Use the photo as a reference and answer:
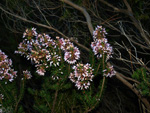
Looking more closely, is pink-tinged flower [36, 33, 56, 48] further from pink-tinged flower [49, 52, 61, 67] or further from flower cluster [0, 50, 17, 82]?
flower cluster [0, 50, 17, 82]

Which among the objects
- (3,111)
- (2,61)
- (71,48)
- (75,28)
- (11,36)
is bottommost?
(3,111)

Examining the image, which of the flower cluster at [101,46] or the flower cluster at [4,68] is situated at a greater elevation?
the flower cluster at [4,68]

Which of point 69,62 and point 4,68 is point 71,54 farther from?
point 4,68

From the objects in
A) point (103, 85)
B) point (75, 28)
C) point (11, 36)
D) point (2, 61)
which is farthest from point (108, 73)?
point (11, 36)

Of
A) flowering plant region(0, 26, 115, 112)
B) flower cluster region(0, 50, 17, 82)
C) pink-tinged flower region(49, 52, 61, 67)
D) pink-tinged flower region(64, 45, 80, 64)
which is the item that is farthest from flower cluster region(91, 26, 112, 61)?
flower cluster region(0, 50, 17, 82)

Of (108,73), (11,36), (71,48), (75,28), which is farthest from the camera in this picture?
(11,36)

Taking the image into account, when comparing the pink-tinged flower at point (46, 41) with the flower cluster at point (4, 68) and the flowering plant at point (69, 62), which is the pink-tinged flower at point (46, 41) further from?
the flower cluster at point (4, 68)

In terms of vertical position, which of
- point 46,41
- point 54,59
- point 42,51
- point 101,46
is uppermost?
point 46,41

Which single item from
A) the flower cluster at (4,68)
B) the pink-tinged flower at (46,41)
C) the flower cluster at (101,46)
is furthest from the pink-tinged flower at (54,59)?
the flower cluster at (4,68)

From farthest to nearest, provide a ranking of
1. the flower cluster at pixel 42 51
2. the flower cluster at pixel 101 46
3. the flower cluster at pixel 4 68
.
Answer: the flower cluster at pixel 4 68 → the flower cluster at pixel 42 51 → the flower cluster at pixel 101 46

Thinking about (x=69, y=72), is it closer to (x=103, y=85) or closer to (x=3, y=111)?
(x=103, y=85)

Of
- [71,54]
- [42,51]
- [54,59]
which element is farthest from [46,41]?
[71,54]
